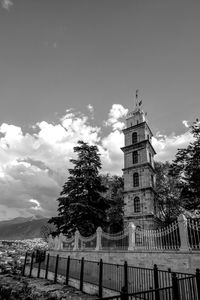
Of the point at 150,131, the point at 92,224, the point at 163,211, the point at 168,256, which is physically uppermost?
the point at 150,131

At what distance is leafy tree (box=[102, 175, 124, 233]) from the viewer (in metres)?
30.2

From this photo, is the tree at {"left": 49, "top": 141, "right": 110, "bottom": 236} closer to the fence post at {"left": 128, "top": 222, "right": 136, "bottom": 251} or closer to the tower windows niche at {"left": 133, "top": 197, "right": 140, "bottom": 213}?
the tower windows niche at {"left": 133, "top": 197, "right": 140, "bottom": 213}

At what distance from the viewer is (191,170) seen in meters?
20.0

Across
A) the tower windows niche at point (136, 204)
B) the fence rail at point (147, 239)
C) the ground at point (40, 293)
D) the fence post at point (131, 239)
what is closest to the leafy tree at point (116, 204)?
the tower windows niche at point (136, 204)

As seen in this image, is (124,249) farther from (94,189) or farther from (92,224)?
(94,189)

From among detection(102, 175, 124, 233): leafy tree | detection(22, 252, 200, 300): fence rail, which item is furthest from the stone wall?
detection(102, 175, 124, 233): leafy tree

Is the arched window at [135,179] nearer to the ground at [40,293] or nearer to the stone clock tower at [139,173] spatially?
the stone clock tower at [139,173]

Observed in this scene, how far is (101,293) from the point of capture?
10188mm

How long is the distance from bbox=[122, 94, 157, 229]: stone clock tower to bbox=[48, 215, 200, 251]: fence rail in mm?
6731

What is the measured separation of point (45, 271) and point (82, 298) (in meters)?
7.43

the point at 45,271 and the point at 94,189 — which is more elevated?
the point at 94,189

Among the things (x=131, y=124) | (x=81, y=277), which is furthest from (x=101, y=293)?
(x=131, y=124)

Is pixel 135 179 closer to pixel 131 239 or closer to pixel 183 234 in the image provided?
pixel 131 239

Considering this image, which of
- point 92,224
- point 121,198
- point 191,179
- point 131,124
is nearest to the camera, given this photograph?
point 191,179
